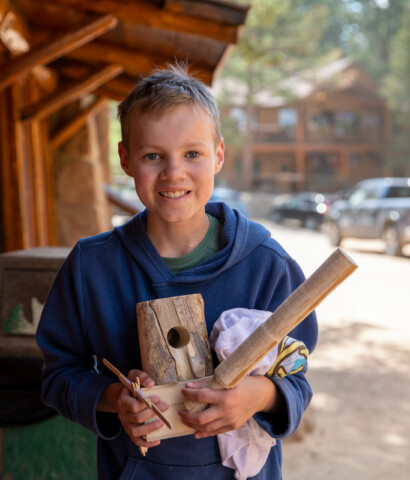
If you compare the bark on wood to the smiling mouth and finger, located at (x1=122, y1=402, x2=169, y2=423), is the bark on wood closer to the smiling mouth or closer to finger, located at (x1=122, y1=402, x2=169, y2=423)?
finger, located at (x1=122, y1=402, x2=169, y2=423)

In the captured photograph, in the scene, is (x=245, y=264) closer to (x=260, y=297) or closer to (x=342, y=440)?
(x=260, y=297)

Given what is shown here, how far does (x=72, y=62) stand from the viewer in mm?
6391

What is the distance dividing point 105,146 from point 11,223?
441 cm

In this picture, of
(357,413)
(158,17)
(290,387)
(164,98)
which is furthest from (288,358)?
(357,413)

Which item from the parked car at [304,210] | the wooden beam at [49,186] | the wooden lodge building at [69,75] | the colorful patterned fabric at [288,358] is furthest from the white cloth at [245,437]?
the parked car at [304,210]

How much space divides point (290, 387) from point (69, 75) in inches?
228

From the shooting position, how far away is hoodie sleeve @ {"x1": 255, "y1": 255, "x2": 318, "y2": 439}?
1535mm

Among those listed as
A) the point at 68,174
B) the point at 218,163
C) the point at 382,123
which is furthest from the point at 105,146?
the point at 382,123

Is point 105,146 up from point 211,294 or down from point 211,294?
up

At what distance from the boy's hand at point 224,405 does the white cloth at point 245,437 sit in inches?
2.0

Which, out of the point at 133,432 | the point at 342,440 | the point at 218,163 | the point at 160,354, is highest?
the point at 218,163

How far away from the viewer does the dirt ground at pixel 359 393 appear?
4.28m

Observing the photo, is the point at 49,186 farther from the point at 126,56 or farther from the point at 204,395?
the point at 204,395

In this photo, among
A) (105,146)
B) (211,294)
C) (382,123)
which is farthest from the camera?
(382,123)
